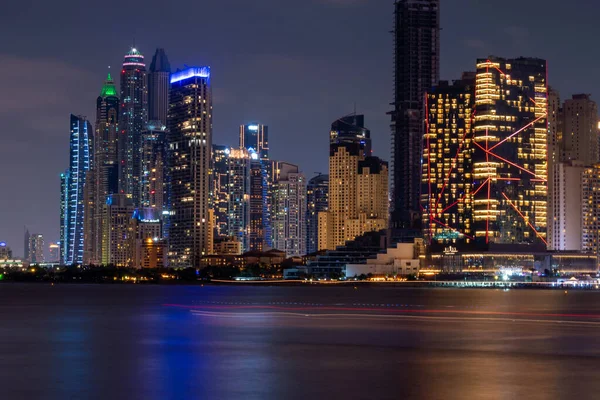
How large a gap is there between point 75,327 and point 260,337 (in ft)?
61.3

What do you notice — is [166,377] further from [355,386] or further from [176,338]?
[176,338]

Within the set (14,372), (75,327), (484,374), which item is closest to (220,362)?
(14,372)

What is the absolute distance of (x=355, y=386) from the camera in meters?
39.8

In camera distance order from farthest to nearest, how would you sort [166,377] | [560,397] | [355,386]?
1. [166,377]
2. [355,386]
3. [560,397]

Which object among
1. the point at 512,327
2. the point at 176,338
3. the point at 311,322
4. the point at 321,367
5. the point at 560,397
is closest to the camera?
the point at 560,397

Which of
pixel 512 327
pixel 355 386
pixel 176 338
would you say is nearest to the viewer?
pixel 355 386

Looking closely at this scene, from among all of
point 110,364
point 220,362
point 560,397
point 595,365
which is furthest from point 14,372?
point 595,365

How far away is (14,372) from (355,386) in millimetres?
15379

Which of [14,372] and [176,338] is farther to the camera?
[176,338]

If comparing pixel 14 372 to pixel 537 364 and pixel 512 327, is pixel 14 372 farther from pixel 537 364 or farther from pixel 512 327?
pixel 512 327

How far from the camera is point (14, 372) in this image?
147 ft

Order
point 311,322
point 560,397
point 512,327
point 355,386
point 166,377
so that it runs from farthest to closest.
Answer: point 311,322 → point 512,327 → point 166,377 → point 355,386 → point 560,397

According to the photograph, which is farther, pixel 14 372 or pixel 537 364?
pixel 537 364

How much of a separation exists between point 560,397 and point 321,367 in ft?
41.2
